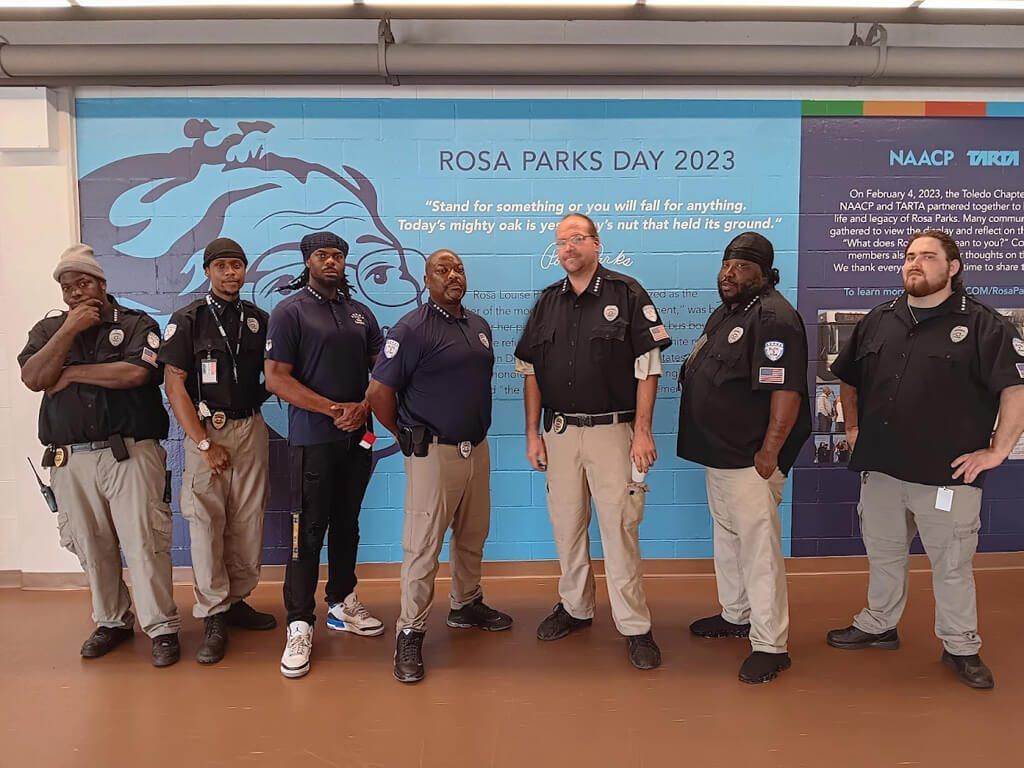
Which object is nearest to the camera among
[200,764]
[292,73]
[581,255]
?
[200,764]

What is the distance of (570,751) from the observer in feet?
8.21

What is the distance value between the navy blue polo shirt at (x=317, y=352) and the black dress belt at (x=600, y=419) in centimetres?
99

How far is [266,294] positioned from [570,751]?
2.91 meters

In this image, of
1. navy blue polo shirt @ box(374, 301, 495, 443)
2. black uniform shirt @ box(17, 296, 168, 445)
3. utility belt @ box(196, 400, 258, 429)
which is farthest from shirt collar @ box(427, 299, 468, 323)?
black uniform shirt @ box(17, 296, 168, 445)

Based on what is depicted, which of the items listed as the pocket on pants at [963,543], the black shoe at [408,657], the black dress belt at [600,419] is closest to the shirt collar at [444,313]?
the black dress belt at [600,419]

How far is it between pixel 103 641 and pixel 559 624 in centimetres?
216

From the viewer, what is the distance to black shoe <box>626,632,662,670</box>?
3070mm

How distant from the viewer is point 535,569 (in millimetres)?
4207

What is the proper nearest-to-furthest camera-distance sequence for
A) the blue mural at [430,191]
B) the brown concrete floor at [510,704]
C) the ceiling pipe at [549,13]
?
the brown concrete floor at [510,704] → the ceiling pipe at [549,13] → the blue mural at [430,191]

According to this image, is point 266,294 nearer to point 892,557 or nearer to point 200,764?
point 200,764

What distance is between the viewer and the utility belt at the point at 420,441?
305cm

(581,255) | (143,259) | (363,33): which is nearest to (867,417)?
(581,255)

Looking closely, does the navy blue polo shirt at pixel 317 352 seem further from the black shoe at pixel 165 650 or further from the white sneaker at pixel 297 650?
the black shoe at pixel 165 650

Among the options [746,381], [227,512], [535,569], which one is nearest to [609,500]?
[746,381]
